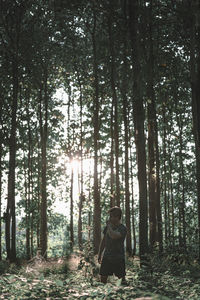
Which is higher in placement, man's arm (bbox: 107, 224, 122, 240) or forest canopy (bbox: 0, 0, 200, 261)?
forest canopy (bbox: 0, 0, 200, 261)

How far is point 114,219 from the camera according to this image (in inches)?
242

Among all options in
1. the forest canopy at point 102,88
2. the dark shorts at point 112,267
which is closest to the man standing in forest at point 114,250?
the dark shorts at point 112,267

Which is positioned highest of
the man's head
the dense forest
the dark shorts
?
the dense forest

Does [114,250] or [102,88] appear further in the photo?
[102,88]

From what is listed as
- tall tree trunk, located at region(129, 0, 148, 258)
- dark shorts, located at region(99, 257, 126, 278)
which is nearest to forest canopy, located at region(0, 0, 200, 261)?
tall tree trunk, located at region(129, 0, 148, 258)

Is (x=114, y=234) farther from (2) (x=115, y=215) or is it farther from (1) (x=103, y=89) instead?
(1) (x=103, y=89)

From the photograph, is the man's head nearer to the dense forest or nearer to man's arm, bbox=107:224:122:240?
man's arm, bbox=107:224:122:240

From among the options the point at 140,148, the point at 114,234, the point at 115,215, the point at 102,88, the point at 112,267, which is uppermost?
the point at 102,88

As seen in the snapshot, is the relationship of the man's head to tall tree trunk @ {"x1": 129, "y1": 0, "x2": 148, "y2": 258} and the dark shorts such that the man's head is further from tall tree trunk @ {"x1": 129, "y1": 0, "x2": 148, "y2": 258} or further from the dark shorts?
tall tree trunk @ {"x1": 129, "y1": 0, "x2": 148, "y2": 258}

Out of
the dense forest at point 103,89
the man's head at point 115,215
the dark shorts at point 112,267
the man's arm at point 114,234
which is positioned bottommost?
the dark shorts at point 112,267

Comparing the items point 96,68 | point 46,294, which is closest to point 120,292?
point 46,294

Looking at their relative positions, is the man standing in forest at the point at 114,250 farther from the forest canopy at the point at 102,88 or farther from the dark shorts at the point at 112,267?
the forest canopy at the point at 102,88

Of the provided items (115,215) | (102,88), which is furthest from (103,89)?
(115,215)

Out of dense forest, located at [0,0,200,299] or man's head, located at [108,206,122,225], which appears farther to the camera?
dense forest, located at [0,0,200,299]
